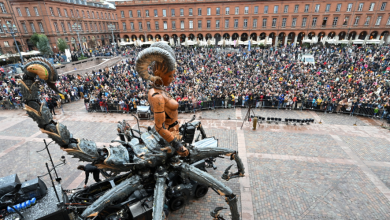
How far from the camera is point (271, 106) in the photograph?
1942 cm

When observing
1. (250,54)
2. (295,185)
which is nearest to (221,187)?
(295,185)

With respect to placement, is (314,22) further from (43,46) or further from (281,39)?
(43,46)

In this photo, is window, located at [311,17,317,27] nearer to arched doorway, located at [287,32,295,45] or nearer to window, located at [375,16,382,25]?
arched doorway, located at [287,32,295,45]

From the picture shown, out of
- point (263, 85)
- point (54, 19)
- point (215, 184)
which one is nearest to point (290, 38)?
point (263, 85)

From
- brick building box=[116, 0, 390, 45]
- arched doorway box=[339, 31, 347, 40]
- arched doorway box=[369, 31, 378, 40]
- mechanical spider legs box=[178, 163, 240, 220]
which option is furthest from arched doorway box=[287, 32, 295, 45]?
mechanical spider legs box=[178, 163, 240, 220]

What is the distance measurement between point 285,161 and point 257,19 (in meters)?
51.3

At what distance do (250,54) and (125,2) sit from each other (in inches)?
1716

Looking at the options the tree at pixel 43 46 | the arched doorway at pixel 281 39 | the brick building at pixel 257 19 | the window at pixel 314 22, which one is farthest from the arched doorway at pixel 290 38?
the tree at pixel 43 46

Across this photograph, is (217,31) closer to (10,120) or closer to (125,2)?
(125,2)

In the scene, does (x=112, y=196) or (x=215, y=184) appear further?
(x=215, y=184)

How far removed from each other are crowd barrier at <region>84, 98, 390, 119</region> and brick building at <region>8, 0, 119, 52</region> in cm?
4451

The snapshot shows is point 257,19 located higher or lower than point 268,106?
higher

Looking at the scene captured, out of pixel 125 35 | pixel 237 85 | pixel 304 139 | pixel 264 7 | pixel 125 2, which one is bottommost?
pixel 304 139

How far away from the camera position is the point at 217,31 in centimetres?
5594
